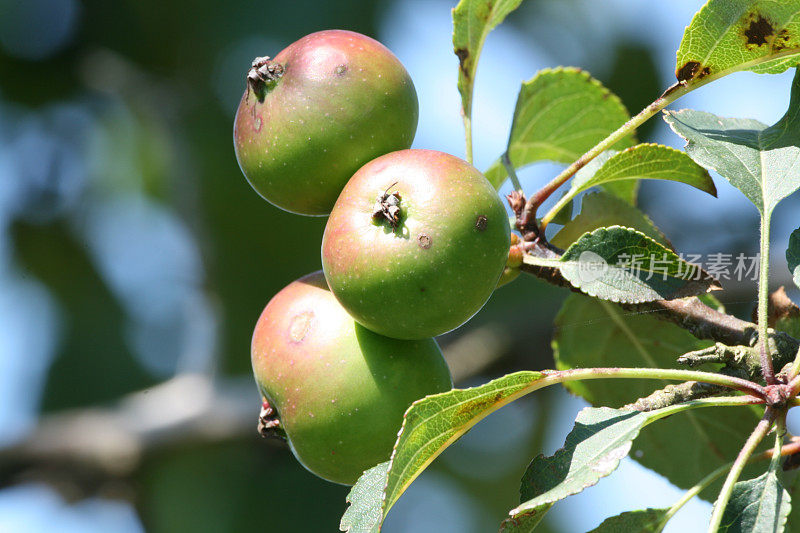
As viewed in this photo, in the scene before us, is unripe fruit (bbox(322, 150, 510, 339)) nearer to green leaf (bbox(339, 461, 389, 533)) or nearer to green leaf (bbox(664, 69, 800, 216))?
green leaf (bbox(339, 461, 389, 533))

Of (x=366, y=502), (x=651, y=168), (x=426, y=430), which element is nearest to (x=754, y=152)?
(x=651, y=168)

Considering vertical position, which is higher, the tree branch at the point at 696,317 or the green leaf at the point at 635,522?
the tree branch at the point at 696,317

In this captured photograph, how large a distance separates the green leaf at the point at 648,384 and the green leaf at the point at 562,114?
33 centimetres

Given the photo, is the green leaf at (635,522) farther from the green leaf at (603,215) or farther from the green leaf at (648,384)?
the green leaf at (603,215)

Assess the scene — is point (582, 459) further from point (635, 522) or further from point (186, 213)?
point (186, 213)

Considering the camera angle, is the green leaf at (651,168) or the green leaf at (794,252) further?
the green leaf at (651,168)

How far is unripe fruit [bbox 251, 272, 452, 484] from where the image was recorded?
112 centimetres

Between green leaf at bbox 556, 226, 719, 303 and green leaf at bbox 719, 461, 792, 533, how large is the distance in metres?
0.26

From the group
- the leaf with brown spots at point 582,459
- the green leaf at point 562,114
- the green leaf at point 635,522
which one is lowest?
the green leaf at point 635,522

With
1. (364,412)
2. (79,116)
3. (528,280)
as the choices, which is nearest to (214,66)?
(79,116)

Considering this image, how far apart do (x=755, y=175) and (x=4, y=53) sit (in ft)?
12.8

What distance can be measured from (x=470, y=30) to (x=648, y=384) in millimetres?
710

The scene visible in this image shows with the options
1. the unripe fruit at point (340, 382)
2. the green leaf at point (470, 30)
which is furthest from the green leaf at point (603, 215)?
the unripe fruit at point (340, 382)

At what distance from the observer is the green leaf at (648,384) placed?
1384 mm
